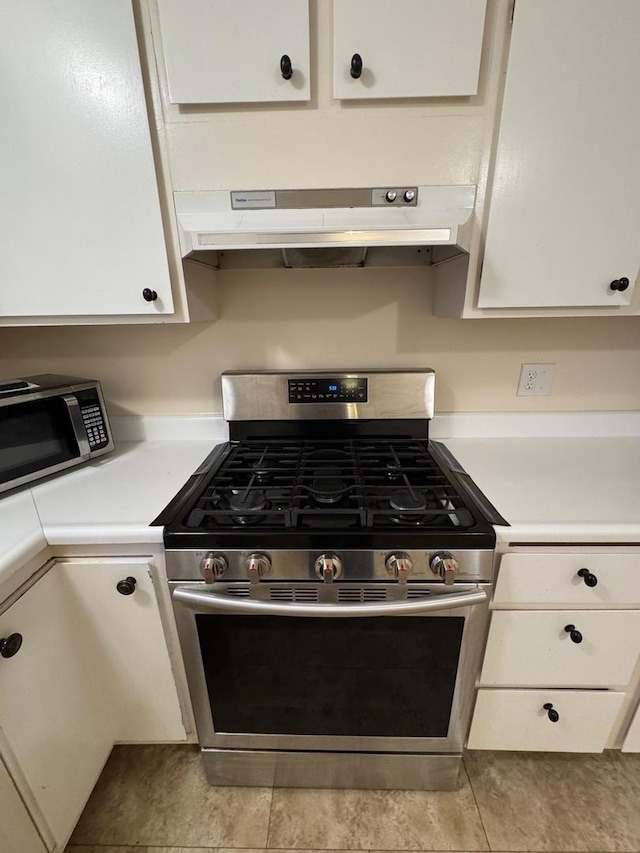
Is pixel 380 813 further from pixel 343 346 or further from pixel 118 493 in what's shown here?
pixel 343 346

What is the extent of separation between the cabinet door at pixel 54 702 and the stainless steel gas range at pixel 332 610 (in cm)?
28

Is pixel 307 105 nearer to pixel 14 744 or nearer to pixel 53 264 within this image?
pixel 53 264

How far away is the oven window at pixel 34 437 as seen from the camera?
0.99m

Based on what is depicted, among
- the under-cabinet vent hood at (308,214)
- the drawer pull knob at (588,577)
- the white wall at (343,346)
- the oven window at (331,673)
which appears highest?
the under-cabinet vent hood at (308,214)

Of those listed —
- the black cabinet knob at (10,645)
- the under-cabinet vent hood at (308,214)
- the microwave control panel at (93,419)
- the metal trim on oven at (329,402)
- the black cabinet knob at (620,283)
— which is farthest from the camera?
the metal trim on oven at (329,402)

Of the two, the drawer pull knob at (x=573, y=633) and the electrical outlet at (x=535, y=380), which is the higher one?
the electrical outlet at (x=535, y=380)

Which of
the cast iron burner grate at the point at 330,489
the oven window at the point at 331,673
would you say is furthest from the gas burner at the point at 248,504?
the oven window at the point at 331,673

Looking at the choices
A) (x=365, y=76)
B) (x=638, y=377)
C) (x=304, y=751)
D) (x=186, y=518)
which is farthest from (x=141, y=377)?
(x=638, y=377)

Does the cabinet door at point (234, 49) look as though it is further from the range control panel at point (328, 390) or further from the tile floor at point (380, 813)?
the tile floor at point (380, 813)

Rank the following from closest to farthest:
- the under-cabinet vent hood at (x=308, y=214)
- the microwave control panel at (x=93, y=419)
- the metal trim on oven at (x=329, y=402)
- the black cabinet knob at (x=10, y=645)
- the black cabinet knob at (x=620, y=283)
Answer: the black cabinet knob at (x=10, y=645) < the under-cabinet vent hood at (x=308, y=214) < the black cabinet knob at (x=620, y=283) < the microwave control panel at (x=93, y=419) < the metal trim on oven at (x=329, y=402)

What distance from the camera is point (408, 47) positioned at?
0.78m

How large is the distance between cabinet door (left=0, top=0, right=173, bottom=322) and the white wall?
0.33 m

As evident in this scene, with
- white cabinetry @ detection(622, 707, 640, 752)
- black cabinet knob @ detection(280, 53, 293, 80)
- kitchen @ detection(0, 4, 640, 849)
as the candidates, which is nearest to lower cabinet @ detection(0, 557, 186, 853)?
kitchen @ detection(0, 4, 640, 849)

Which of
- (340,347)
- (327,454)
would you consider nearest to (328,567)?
(327,454)
